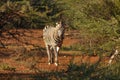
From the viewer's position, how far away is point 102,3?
13336 millimetres

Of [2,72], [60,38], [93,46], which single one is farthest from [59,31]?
[2,72]

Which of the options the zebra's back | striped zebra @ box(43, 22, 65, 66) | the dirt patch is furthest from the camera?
the zebra's back

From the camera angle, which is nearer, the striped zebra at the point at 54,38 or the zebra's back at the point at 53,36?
the striped zebra at the point at 54,38

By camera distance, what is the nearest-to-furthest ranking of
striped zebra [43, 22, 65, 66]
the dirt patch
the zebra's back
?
the dirt patch < striped zebra [43, 22, 65, 66] < the zebra's back

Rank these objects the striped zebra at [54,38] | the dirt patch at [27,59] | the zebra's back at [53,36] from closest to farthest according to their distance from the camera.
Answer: the dirt patch at [27,59], the striped zebra at [54,38], the zebra's back at [53,36]

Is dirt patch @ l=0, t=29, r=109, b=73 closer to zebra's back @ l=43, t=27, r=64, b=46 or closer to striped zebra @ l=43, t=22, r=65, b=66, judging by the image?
striped zebra @ l=43, t=22, r=65, b=66

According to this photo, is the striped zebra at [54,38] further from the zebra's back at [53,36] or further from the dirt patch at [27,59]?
the dirt patch at [27,59]

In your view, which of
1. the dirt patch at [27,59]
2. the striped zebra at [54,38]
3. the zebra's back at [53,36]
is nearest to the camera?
the dirt patch at [27,59]

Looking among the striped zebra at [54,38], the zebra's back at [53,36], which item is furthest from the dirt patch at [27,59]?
the zebra's back at [53,36]

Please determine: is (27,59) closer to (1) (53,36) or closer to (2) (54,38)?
(2) (54,38)

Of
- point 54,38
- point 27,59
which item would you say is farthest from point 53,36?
point 27,59

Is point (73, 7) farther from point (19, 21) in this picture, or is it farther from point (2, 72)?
point (19, 21)

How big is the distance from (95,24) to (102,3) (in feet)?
2.36

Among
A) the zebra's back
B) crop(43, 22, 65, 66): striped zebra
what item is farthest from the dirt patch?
the zebra's back
